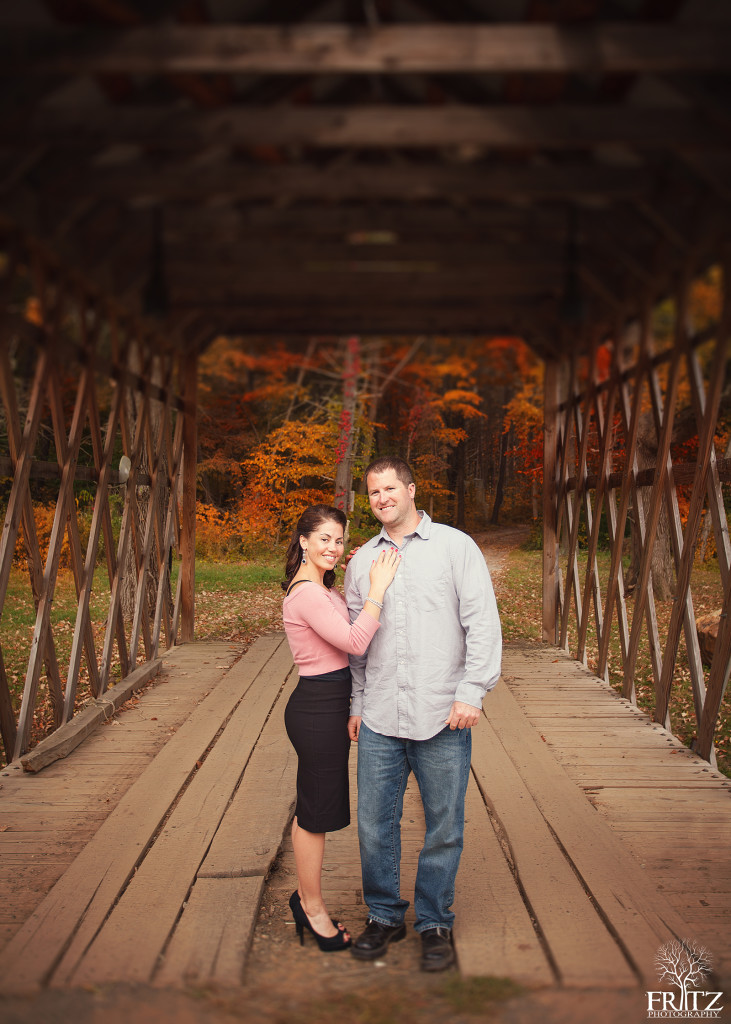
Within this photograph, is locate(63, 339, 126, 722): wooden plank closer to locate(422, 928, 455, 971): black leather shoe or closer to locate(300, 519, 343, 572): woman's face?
locate(300, 519, 343, 572): woman's face

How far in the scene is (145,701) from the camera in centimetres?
610

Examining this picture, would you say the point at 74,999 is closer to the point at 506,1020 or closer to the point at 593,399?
the point at 506,1020

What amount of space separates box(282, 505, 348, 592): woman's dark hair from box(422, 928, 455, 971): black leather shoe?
47.9 inches

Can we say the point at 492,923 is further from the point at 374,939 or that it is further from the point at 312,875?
the point at 312,875

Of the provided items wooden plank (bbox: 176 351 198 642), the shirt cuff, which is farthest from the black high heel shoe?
wooden plank (bbox: 176 351 198 642)

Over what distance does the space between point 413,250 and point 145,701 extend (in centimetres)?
389

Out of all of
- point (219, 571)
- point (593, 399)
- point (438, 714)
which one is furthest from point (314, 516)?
point (219, 571)

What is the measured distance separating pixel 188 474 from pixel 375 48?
19.2 ft

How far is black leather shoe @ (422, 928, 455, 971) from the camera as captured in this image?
2602mm

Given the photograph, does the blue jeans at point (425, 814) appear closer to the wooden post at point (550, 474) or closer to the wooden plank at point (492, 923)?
the wooden plank at point (492, 923)

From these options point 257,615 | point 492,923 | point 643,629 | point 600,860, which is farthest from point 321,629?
point 643,629

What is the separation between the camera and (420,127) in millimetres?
3367

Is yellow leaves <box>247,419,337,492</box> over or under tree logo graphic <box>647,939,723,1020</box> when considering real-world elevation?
over

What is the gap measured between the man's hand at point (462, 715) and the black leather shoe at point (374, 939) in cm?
78
